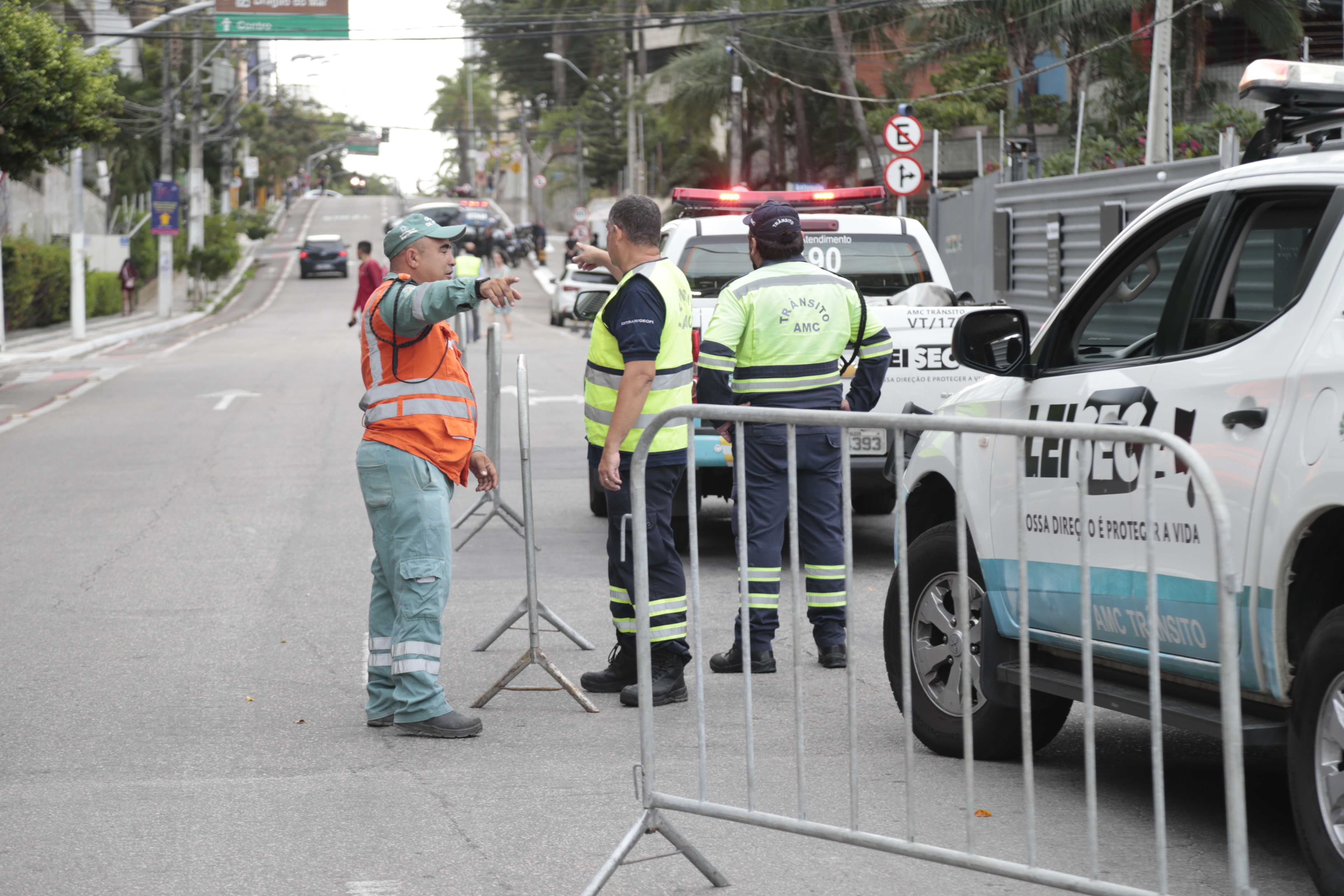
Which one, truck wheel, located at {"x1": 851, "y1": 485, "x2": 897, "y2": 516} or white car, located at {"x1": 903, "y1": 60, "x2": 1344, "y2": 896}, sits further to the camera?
truck wheel, located at {"x1": 851, "y1": 485, "x2": 897, "y2": 516}

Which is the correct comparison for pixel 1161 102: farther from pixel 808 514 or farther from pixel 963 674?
pixel 963 674

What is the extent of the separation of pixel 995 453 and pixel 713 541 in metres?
5.44

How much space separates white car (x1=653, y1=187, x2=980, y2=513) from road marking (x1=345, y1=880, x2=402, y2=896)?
4.13 meters

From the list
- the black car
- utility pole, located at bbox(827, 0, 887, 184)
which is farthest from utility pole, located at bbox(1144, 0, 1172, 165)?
the black car

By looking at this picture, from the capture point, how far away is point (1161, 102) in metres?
19.6

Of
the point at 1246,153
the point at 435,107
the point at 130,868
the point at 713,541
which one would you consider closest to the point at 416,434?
the point at 130,868

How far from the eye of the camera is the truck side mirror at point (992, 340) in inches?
202

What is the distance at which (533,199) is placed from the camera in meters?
105

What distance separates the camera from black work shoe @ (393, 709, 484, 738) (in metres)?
6.18

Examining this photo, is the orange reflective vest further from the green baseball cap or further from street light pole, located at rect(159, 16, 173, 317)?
street light pole, located at rect(159, 16, 173, 317)

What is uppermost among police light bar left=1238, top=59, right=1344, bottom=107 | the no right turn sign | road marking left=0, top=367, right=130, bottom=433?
the no right turn sign

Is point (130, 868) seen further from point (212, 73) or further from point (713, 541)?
point (212, 73)

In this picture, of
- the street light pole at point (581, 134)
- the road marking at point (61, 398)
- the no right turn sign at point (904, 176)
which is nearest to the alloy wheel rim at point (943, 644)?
the road marking at point (61, 398)

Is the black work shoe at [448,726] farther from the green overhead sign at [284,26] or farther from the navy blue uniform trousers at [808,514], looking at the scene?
the green overhead sign at [284,26]
